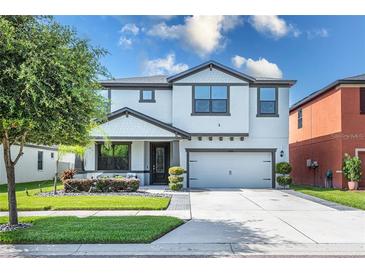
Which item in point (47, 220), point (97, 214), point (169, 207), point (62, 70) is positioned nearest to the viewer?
point (62, 70)

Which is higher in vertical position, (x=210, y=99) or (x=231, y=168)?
(x=210, y=99)

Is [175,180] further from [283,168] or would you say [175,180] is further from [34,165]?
[34,165]

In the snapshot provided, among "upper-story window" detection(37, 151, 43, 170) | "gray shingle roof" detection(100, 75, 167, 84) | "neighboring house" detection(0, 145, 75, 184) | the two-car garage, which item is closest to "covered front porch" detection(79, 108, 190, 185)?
the two-car garage

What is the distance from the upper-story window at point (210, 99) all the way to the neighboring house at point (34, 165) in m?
8.44

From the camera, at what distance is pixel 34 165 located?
25.8 m

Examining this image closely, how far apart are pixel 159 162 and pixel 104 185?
5.06 metres

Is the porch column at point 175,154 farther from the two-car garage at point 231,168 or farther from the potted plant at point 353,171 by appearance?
the potted plant at point 353,171

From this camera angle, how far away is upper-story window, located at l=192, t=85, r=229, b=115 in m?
20.3

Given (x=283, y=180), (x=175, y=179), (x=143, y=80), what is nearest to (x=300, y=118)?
(x=283, y=180)
